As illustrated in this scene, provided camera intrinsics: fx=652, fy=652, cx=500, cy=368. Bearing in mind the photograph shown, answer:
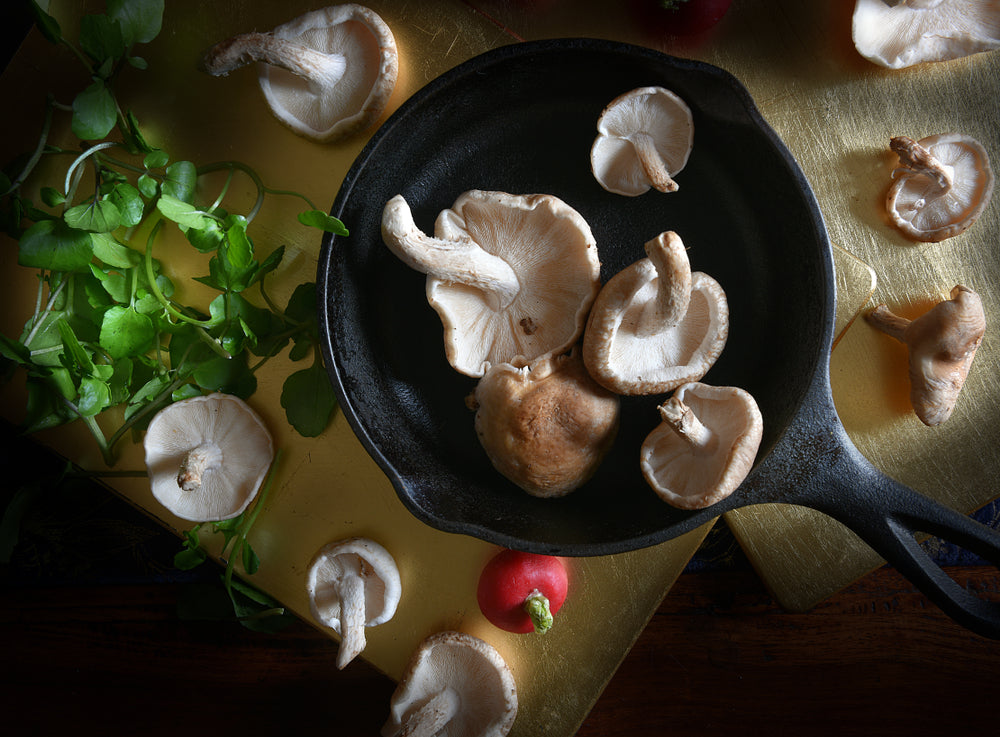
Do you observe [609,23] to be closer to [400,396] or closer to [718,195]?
[718,195]

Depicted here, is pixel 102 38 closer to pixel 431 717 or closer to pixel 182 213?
pixel 182 213

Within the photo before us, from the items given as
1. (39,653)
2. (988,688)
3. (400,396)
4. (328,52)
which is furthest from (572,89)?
(39,653)

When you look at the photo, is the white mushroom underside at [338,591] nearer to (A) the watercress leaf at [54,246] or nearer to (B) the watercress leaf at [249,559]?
(B) the watercress leaf at [249,559]

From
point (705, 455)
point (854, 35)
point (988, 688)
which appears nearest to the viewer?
point (705, 455)

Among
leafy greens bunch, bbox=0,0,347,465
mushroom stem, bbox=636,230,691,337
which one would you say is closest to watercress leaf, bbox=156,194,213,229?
leafy greens bunch, bbox=0,0,347,465

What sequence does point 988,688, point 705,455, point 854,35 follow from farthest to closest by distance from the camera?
point 988,688 → point 854,35 → point 705,455

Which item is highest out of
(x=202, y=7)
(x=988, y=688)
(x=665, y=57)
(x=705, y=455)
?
(x=665, y=57)

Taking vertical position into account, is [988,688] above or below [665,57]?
below

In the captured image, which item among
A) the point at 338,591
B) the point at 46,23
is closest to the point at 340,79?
the point at 46,23

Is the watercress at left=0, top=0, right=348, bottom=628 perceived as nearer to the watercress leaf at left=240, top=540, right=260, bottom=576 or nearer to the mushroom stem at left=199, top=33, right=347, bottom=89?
the watercress leaf at left=240, top=540, right=260, bottom=576

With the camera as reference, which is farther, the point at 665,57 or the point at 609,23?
the point at 609,23
